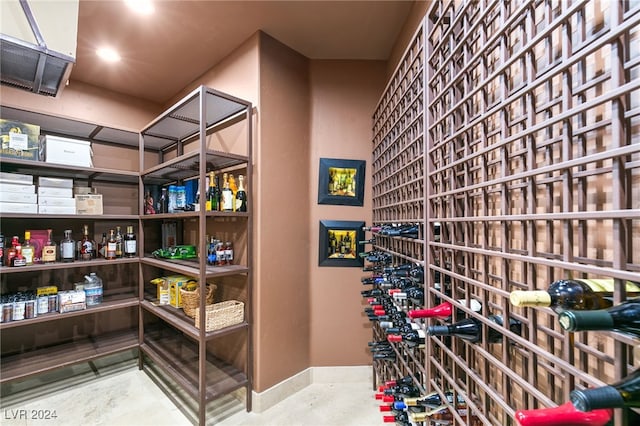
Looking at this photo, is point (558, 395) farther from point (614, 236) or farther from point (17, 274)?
point (17, 274)

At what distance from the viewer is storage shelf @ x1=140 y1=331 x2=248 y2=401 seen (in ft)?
5.71

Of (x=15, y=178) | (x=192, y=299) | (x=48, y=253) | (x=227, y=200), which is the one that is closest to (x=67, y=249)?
(x=48, y=253)

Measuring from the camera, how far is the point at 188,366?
6.48 feet

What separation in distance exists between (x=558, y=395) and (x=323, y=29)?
7.12ft

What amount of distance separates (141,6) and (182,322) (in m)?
2.03

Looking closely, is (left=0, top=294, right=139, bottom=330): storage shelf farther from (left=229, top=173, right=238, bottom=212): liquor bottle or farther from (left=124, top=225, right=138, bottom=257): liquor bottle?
(left=229, top=173, right=238, bottom=212): liquor bottle

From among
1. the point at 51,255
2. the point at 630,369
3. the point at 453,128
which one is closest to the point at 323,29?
the point at 453,128

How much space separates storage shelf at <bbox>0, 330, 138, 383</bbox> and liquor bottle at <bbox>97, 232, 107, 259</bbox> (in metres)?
0.74

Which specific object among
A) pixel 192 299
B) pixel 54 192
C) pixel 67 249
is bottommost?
pixel 192 299

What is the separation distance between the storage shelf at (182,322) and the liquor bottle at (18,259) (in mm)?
831

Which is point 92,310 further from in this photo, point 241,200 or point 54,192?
point 241,200

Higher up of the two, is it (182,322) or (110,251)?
(110,251)

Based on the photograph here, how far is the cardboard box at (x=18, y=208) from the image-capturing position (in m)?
1.83

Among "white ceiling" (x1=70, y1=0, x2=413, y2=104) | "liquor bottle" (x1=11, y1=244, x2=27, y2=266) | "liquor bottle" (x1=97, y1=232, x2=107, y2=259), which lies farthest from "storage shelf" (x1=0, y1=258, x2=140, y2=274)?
"white ceiling" (x1=70, y1=0, x2=413, y2=104)
